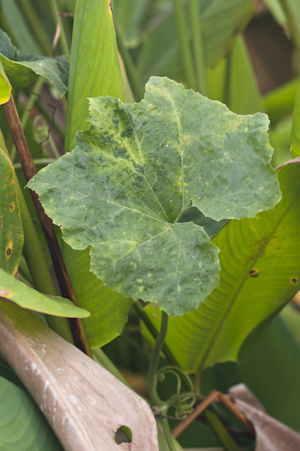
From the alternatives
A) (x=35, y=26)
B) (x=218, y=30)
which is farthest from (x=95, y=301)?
(x=35, y=26)

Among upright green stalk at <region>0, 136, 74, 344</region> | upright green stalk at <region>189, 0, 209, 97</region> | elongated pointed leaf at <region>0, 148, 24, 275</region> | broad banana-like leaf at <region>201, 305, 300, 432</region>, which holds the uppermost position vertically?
upright green stalk at <region>189, 0, 209, 97</region>

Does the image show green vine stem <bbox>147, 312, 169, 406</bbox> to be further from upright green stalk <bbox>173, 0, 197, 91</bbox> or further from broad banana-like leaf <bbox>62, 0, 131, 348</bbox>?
upright green stalk <bbox>173, 0, 197, 91</bbox>

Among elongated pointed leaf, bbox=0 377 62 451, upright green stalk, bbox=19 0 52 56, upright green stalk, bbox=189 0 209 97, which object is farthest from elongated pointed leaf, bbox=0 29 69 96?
upright green stalk, bbox=19 0 52 56

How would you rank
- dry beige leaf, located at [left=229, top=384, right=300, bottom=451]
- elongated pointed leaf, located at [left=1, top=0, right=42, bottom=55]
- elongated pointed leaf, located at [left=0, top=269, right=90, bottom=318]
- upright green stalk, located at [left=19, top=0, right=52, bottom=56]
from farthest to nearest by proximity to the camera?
upright green stalk, located at [left=19, top=0, right=52, bottom=56]
elongated pointed leaf, located at [left=1, top=0, right=42, bottom=55]
dry beige leaf, located at [left=229, top=384, right=300, bottom=451]
elongated pointed leaf, located at [left=0, top=269, right=90, bottom=318]

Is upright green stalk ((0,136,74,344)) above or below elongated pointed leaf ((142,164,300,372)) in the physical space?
above

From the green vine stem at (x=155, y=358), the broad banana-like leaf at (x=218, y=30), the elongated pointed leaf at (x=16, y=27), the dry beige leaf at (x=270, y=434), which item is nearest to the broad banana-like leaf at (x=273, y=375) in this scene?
the dry beige leaf at (x=270, y=434)

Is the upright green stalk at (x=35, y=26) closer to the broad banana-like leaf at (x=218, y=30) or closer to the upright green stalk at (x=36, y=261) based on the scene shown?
the broad banana-like leaf at (x=218, y=30)

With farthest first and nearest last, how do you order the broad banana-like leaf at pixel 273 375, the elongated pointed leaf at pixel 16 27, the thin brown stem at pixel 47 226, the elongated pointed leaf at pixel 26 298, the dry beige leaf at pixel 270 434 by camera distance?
the elongated pointed leaf at pixel 16 27, the broad banana-like leaf at pixel 273 375, the dry beige leaf at pixel 270 434, the thin brown stem at pixel 47 226, the elongated pointed leaf at pixel 26 298

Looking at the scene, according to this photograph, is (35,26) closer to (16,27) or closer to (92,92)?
(16,27)
